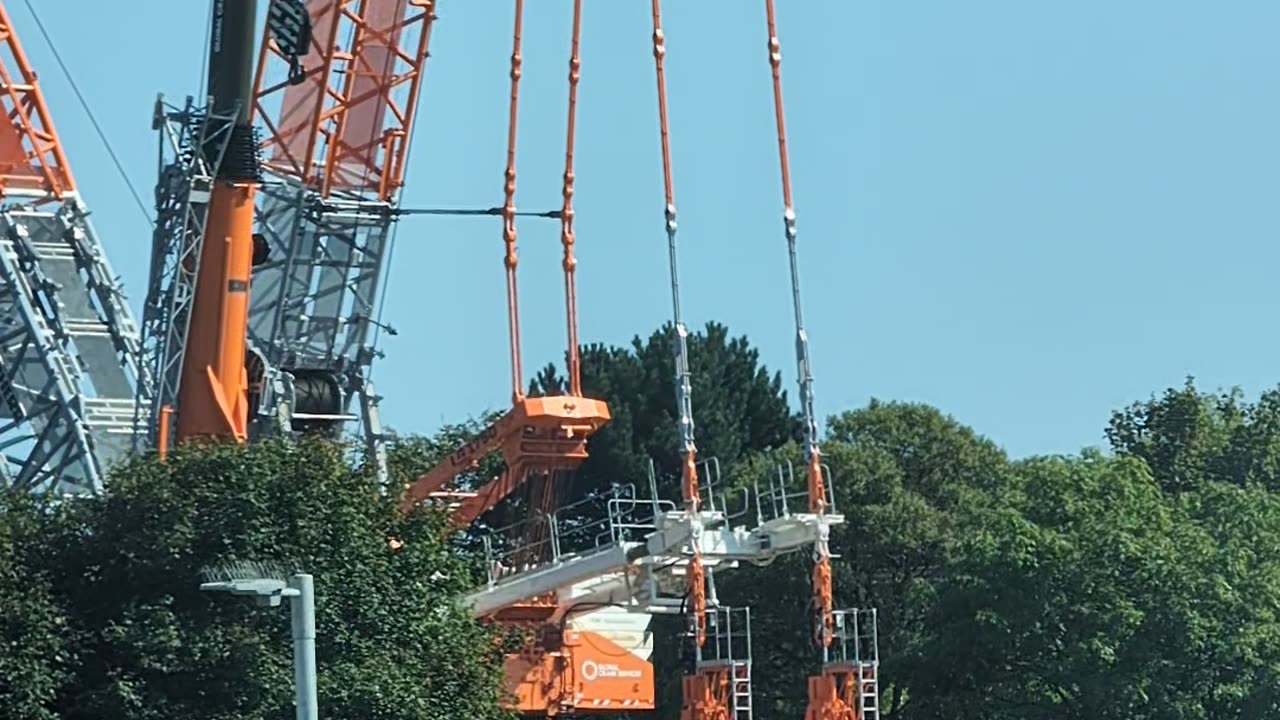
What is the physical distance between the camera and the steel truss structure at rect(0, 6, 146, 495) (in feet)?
252

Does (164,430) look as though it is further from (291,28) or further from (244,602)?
(291,28)

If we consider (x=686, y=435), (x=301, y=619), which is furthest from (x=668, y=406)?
(x=301, y=619)

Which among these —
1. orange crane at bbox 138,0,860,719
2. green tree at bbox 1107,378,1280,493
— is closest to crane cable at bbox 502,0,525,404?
orange crane at bbox 138,0,860,719

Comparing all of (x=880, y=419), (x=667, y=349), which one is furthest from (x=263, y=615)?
(x=667, y=349)

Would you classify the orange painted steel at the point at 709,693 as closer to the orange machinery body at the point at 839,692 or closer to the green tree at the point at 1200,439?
the orange machinery body at the point at 839,692

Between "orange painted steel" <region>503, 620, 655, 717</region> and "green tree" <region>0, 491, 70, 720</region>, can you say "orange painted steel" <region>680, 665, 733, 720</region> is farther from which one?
"green tree" <region>0, 491, 70, 720</region>

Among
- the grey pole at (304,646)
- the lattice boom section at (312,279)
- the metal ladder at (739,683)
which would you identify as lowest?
the grey pole at (304,646)

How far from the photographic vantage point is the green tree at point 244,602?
4934 cm

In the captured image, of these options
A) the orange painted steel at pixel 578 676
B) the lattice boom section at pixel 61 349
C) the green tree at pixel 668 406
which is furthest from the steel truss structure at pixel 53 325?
the green tree at pixel 668 406

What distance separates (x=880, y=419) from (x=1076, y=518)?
22.3 metres

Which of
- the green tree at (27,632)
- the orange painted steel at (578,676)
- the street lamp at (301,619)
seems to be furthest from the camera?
the orange painted steel at (578,676)

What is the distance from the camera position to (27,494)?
176 feet

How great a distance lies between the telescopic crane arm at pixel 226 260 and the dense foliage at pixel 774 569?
4.92m

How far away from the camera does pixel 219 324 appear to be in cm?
6119
